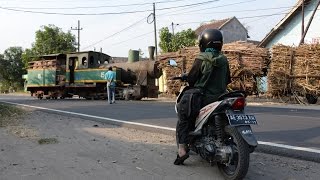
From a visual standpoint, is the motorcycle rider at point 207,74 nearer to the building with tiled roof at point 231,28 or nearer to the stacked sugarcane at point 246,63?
the stacked sugarcane at point 246,63

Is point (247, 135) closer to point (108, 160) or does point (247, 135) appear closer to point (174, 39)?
point (108, 160)

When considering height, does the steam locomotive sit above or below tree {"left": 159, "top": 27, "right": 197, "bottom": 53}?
below

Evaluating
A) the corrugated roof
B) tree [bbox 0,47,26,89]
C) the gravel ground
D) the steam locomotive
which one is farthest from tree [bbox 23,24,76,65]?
the gravel ground

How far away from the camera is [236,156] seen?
17.4 feet

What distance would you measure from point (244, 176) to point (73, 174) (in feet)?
7.35

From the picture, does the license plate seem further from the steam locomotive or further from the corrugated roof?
the corrugated roof

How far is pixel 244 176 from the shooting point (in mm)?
5227

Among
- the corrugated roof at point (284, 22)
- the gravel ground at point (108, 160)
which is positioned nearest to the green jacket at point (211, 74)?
the gravel ground at point (108, 160)

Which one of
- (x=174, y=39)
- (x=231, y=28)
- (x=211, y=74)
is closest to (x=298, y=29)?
(x=174, y=39)

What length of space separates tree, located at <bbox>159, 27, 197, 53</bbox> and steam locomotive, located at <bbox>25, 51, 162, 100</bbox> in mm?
12825

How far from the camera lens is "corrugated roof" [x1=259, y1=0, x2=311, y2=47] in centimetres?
3191

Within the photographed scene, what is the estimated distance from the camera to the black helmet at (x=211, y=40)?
19.6 feet

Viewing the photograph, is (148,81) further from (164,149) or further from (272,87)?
(164,149)

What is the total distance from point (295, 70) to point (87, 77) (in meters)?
12.9
